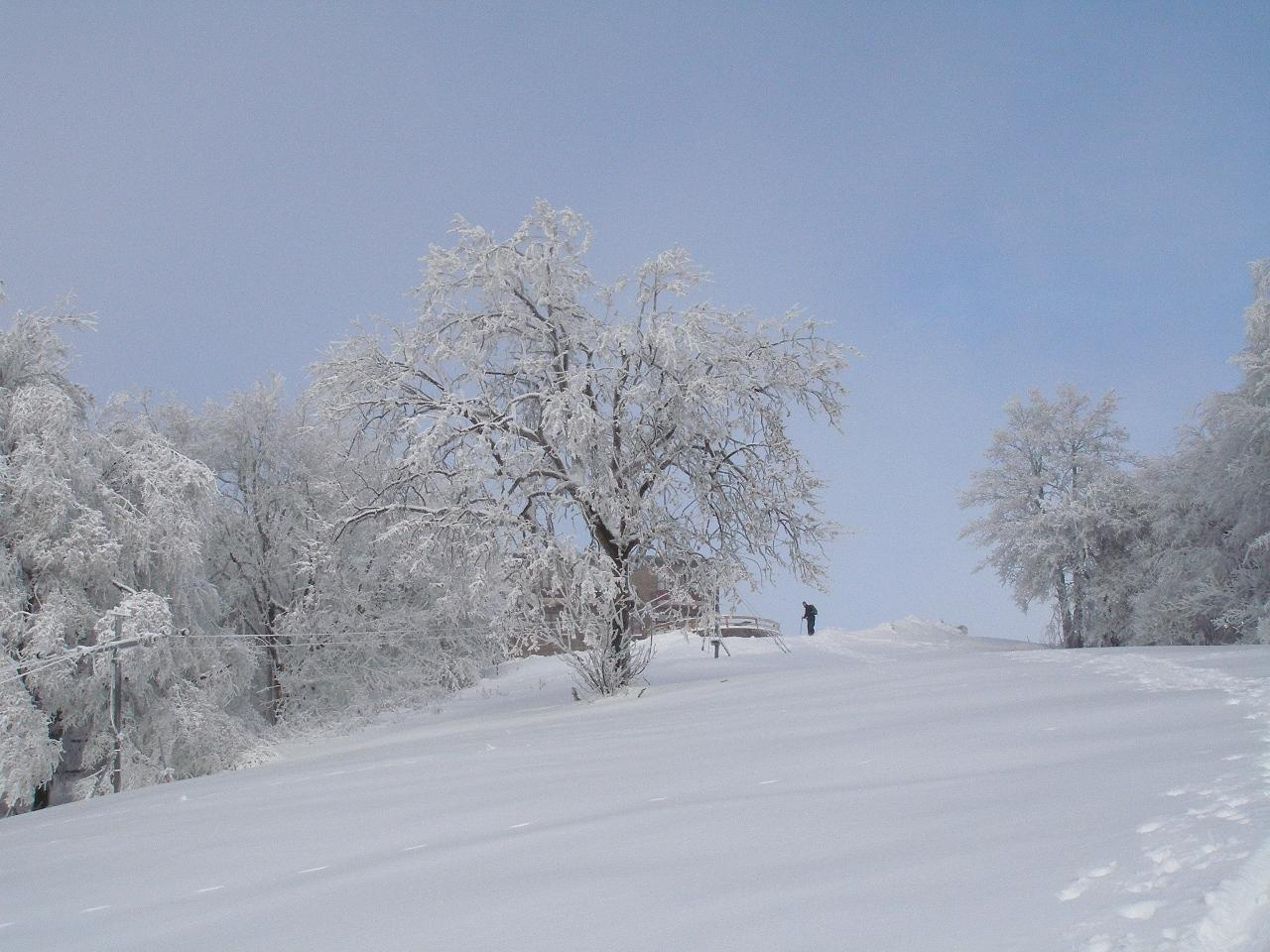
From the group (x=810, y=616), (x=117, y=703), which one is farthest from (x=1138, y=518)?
(x=117, y=703)

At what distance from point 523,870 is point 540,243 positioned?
51.4 ft

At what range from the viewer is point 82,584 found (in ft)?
65.5

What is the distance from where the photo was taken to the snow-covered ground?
3.06m

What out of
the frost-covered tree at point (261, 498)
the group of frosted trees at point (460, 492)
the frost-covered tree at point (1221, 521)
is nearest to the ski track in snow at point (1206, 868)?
the group of frosted trees at point (460, 492)

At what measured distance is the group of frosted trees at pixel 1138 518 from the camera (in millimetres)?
24328

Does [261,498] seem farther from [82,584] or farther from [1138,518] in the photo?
[1138,518]

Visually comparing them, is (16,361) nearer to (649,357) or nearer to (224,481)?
(224,481)

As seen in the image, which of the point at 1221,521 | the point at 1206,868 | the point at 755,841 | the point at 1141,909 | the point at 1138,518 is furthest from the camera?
the point at 1138,518

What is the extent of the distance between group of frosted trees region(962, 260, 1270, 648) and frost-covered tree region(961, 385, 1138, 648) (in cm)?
5

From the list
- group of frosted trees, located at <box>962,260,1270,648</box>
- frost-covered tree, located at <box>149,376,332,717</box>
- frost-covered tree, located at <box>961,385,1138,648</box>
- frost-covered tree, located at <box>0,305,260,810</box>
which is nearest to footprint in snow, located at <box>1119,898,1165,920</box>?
frost-covered tree, located at <box>0,305,260,810</box>

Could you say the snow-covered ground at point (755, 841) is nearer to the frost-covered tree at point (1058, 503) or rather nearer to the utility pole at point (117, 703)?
the utility pole at point (117, 703)

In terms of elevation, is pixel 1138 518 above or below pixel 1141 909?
above

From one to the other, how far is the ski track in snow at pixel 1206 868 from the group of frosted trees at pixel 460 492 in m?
11.7

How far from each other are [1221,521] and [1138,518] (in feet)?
19.1
